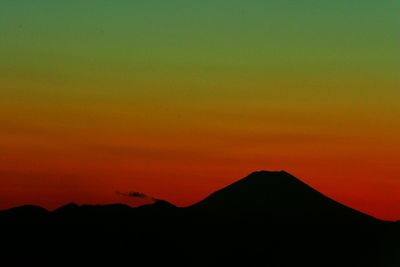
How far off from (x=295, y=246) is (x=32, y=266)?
181 feet

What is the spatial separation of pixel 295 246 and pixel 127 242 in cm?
3567

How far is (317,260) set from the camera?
179875 mm

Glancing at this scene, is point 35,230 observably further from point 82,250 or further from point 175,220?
point 175,220

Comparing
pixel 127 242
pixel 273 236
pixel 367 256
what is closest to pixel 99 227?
pixel 127 242

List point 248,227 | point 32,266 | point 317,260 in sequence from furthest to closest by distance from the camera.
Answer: point 248,227
point 317,260
point 32,266

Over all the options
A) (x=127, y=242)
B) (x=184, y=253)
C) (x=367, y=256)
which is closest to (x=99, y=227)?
(x=127, y=242)

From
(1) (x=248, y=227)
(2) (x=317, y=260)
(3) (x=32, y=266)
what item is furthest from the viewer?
(1) (x=248, y=227)

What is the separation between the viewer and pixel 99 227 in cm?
19650

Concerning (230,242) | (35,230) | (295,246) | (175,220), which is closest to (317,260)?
(295,246)

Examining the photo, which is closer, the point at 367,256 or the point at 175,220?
the point at 367,256

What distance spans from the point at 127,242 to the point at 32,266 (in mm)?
27051

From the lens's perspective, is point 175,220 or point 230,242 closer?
point 230,242

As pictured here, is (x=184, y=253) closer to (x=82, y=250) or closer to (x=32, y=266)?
(x=82, y=250)

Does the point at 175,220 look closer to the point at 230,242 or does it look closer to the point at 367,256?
the point at 230,242
